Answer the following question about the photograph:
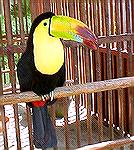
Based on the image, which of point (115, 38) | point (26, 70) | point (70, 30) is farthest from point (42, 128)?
point (115, 38)

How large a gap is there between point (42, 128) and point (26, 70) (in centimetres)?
33

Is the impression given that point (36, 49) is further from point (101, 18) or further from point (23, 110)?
point (23, 110)

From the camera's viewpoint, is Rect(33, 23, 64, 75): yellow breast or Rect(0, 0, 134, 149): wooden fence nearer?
Rect(33, 23, 64, 75): yellow breast

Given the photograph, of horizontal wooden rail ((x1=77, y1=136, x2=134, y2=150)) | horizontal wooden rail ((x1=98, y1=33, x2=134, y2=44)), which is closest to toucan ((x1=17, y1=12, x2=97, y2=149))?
horizontal wooden rail ((x1=77, y1=136, x2=134, y2=150))

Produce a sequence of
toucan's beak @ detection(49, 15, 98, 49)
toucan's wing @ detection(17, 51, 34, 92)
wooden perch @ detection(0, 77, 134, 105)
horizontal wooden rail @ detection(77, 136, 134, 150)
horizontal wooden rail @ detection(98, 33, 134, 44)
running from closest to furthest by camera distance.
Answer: wooden perch @ detection(0, 77, 134, 105) → toucan's beak @ detection(49, 15, 98, 49) → toucan's wing @ detection(17, 51, 34, 92) → horizontal wooden rail @ detection(77, 136, 134, 150) → horizontal wooden rail @ detection(98, 33, 134, 44)

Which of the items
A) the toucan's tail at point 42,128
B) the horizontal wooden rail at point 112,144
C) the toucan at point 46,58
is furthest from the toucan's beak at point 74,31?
the horizontal wooden rail at point 112,144

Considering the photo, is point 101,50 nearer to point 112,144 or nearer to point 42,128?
point 112,144

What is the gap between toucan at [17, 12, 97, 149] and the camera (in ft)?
6.50

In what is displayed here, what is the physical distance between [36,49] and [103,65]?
230 cm

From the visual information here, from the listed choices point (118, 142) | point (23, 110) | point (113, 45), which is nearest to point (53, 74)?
point (118, 142)

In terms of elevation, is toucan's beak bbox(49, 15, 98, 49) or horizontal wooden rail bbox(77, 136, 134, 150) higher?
toucan's beak bbox(49, 15, 98, 49)

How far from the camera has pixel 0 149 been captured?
3715 millimetres

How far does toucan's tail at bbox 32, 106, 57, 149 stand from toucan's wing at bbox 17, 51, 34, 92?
5.5 inches

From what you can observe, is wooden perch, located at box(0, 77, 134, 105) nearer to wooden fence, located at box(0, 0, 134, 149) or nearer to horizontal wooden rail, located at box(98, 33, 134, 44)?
wooden fence, located at box(0, 0, 134, 149)
